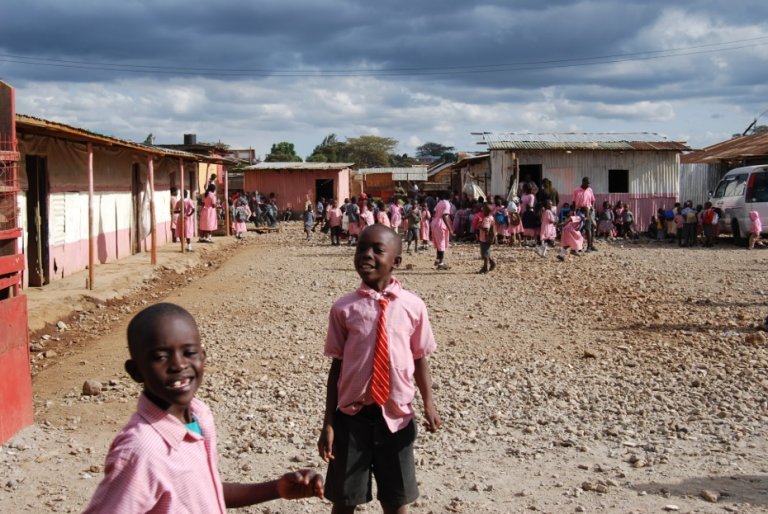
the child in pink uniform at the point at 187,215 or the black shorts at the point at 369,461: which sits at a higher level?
the child in pink uniform at the point at 187,215

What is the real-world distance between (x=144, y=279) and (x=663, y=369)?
35.9 feet

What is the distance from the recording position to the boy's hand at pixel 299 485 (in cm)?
259

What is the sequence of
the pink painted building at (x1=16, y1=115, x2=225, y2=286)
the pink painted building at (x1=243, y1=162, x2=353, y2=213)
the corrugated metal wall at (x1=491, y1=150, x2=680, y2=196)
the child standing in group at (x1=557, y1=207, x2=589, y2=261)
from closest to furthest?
the pink painted building at (x1=16, y1=115, x2=225, y2=286) → the child standing in group at (x1=557, y1=207, x2=589, y2=261) → the corrugated metal wall at (x1=491, y1=150, x2=680, y2=196) → the pink painted building at (x1=243, y1=162, x2=353, y2=213)

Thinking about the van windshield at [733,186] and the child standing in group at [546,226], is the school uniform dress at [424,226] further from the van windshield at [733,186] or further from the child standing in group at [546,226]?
the van windshield at [733,186]

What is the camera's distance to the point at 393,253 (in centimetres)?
373

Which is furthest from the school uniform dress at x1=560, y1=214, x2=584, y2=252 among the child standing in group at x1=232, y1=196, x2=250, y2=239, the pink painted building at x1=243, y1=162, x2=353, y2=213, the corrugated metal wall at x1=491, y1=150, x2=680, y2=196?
the pink painted building at x1=243, y1=162, x2=353, y2=213

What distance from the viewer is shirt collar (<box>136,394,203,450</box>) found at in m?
2.33

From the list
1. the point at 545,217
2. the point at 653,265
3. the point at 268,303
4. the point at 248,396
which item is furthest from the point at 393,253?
the point at 545,217

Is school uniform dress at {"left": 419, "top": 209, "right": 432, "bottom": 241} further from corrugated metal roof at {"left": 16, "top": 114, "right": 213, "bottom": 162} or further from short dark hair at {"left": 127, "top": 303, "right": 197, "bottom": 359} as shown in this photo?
→ short dark hair at {"left": 127, "top": 303, "right": 197, "bottom": 359}

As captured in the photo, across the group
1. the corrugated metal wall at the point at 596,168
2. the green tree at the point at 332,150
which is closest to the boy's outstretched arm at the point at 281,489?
the corrugated metal wall at the point at 596,168

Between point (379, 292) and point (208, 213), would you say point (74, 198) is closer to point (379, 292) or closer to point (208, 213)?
point (208, 213)

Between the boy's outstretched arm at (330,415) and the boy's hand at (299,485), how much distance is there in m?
0.97

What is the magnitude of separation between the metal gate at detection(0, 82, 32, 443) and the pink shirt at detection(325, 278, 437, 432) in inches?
124

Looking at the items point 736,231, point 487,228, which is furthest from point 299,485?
point 736,231
